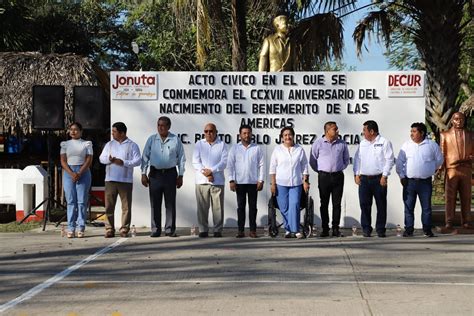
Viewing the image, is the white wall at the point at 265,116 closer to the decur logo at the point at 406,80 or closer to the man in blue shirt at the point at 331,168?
the decur logo at the point at 406,80

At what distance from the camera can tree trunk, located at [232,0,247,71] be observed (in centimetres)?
2092

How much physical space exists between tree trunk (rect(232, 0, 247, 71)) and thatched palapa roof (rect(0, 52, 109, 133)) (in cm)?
438

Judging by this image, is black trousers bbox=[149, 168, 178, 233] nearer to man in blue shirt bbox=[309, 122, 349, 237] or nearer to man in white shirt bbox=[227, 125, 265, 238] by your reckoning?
man in white shirt bbox=[227, 125, 265, 238]

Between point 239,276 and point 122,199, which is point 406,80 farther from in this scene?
point 239,276

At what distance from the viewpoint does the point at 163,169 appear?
1454 centimetres

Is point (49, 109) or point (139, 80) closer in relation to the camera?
point (139, 80)

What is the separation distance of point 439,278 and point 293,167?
4367 millimetres

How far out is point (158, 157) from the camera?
1452 cm

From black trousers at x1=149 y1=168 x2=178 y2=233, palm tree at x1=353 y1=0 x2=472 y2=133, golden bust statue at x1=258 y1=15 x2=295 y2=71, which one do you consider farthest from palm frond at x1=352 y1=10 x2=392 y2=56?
black trousers at x1=149 y1=168 x2=178 y2=233

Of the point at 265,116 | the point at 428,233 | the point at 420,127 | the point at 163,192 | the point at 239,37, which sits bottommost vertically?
the point at 428,233

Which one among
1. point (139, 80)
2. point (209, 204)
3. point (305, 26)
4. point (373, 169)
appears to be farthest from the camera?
point (305, 26)

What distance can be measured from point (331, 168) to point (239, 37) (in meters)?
7.47

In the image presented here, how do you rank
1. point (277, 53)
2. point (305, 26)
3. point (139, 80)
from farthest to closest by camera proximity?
point (305, 26) → point (277, 53) → point (139, 80)

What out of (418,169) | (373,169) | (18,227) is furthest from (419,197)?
(18,227)
